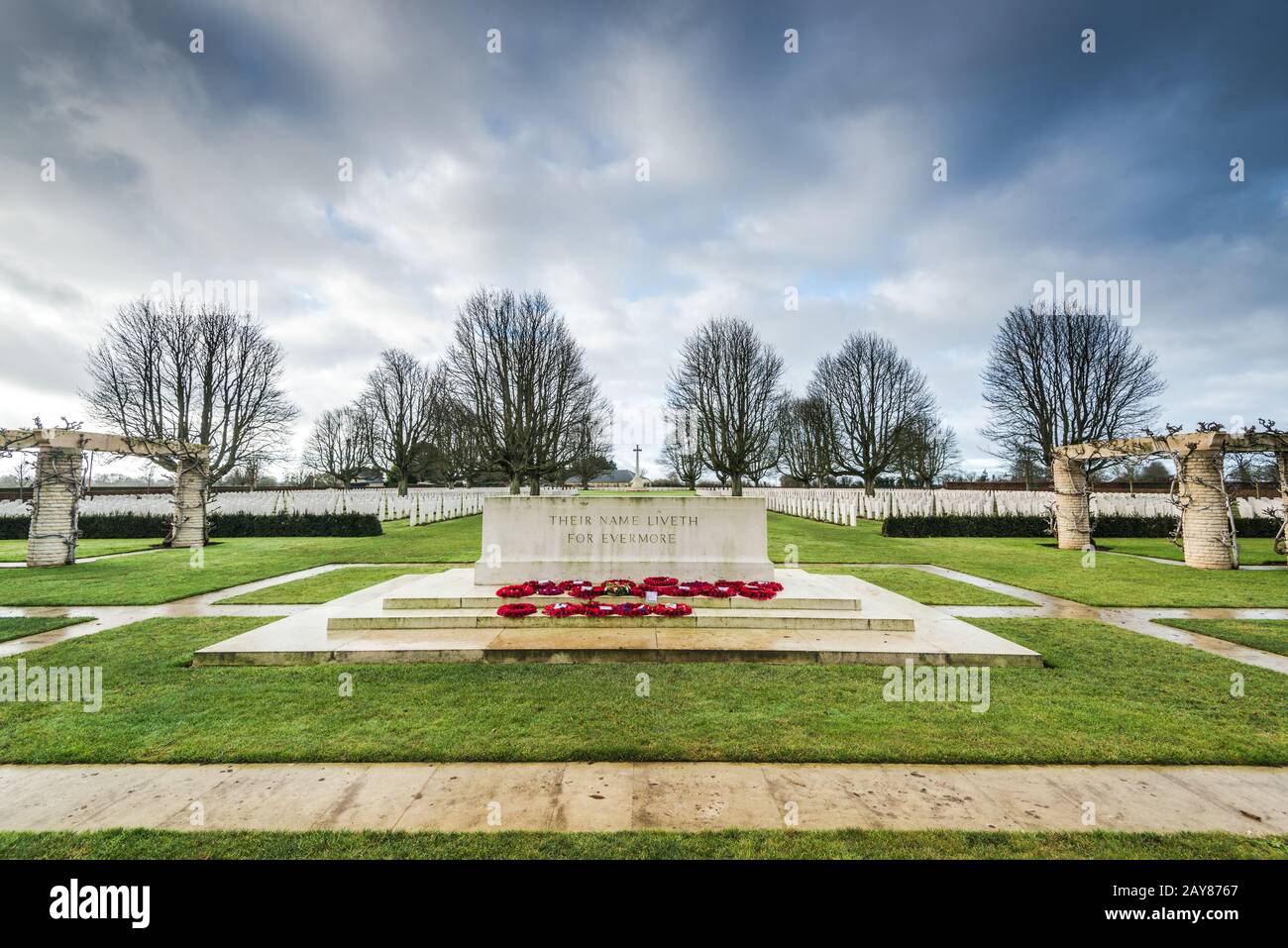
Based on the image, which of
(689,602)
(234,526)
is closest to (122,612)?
(689,602)

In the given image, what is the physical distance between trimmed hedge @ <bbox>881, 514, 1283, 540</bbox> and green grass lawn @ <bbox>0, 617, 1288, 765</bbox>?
17.0 meters

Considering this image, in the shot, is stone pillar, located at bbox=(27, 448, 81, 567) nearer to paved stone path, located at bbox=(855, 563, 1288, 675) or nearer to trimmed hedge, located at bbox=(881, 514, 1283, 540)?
paved stone path, located at bbox=(855, 563, 1288, 675)

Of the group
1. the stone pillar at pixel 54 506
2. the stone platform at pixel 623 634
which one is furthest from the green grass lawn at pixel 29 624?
the stone pillar at pixel 54 506

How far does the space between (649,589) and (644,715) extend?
3583 millimetres

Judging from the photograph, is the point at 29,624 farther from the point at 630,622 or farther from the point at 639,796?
the point at 639,796

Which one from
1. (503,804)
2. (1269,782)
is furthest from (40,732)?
(1269,782)

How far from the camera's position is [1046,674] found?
5.72 meters

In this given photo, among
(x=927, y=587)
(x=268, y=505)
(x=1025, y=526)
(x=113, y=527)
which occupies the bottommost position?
(x=927, y=587)

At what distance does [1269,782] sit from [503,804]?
5.06m

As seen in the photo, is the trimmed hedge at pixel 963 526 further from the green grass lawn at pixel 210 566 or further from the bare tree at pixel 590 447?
the bare tree at pixel 590 447

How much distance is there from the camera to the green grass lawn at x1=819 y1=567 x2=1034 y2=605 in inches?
383

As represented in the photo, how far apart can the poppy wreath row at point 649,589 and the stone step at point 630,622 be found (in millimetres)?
601

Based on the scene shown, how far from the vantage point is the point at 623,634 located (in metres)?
6.84
